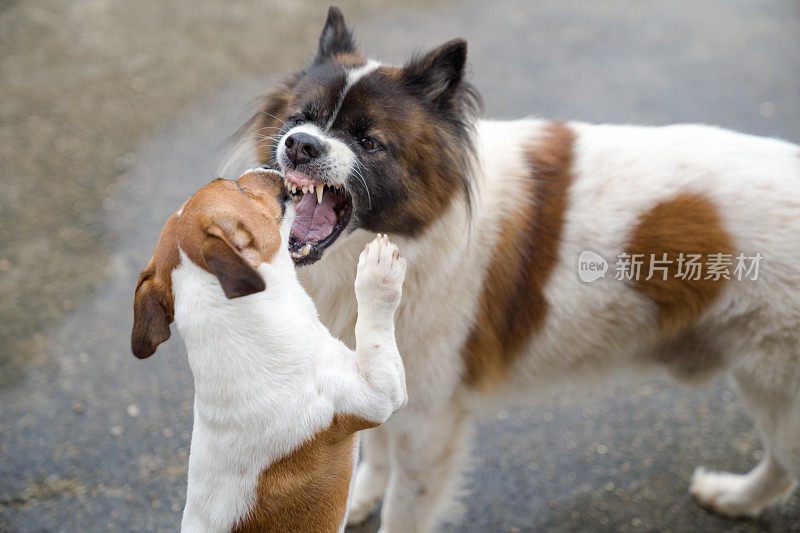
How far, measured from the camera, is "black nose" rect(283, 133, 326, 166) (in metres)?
1.99

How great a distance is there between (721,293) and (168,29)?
16.8 ft

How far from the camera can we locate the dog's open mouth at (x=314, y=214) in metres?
2.05

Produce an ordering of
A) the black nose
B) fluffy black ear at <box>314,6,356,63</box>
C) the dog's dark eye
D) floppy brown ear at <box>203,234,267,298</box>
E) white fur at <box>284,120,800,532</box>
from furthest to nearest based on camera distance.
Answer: fluffy black ear at <box>314,6,356,63</box> < white fur at <box>284,120,800,532</box> < the dog's dark eye < the black nose < floppy brown ear at <box>203,234,267,298</box>

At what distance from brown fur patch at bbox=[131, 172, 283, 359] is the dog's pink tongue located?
245 mm

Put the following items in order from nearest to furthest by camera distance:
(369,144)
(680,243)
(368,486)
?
(369,144), (680,243), (368,486)

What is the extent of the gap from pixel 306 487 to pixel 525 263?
108 cm

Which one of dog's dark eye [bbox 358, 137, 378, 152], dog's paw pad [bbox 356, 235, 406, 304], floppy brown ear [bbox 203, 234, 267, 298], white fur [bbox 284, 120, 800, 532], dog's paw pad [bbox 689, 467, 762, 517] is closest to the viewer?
floppy brown ear [bbox 203, 234, 267, 298]

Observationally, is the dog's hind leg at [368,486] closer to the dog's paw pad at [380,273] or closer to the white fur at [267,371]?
the white fur at [267,371]

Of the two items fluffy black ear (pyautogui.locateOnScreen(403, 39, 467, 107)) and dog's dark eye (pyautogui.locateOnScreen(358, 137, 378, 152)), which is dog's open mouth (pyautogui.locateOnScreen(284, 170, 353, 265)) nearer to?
dog's dark eye (pyautogui.locateOnScreen(358, 137, 378, 152))

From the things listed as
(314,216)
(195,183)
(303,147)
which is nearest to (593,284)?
(314,216)

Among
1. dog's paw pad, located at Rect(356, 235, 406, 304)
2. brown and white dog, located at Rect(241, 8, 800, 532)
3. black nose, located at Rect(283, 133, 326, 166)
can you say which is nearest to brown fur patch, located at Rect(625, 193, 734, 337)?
brown and white dog, located at Rect(241, 8, 800, 532)

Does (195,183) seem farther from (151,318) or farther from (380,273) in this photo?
(380,273)

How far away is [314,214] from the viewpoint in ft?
7.13

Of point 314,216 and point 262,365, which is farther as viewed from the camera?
point 314,216
